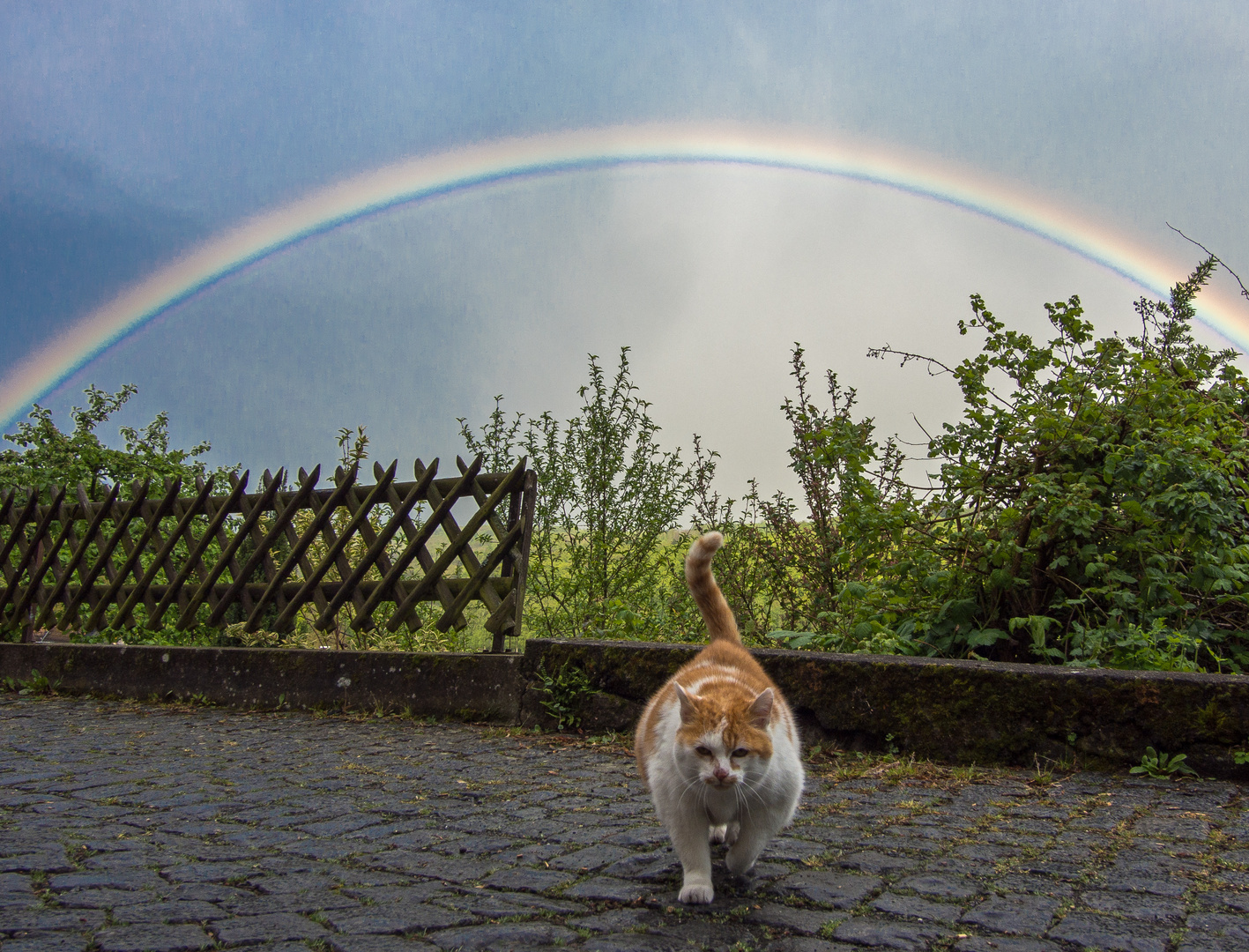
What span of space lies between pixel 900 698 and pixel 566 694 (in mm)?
2024

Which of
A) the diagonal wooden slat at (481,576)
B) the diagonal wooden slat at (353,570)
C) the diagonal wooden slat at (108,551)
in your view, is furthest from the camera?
the diagonal wooden slat at (108,551)

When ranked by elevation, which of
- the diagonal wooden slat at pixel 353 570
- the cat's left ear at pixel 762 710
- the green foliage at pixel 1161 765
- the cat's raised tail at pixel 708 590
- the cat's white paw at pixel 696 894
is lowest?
the cat's white paw at pixel 696 894

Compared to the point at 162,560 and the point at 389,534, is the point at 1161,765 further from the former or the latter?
the point at 162,560

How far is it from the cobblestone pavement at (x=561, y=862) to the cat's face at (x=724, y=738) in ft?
1.16

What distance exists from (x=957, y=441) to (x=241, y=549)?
271 inches

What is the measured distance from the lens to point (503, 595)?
21.0 ft

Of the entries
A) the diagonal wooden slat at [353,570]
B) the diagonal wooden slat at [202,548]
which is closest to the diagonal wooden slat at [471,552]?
the diagonal wooden slat at [353,570]

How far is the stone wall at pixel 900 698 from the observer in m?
4.04

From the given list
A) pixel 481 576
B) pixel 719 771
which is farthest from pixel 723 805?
pixel 481 576

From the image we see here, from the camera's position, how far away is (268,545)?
7.96 m

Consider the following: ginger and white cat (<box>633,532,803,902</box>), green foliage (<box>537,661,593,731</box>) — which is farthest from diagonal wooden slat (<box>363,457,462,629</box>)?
ginger and white cat (<box>633,532,803,902</box>)

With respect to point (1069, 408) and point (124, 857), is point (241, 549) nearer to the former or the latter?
point (124, 857)

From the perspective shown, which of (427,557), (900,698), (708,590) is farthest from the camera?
(427,557)

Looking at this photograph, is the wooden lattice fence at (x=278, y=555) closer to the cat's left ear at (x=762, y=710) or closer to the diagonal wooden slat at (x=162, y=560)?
the diagonal wooden slat at (x=162, y=560)
